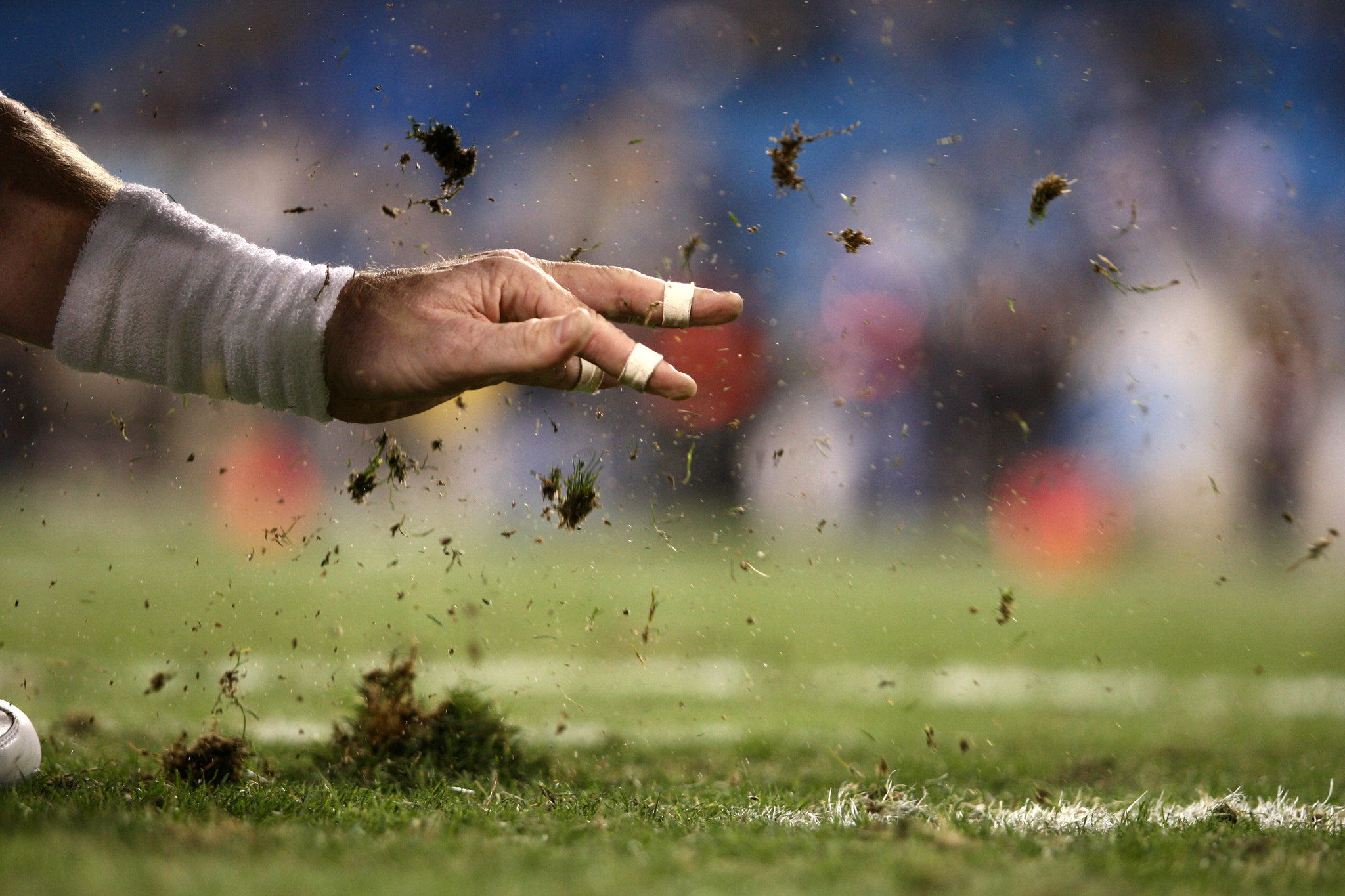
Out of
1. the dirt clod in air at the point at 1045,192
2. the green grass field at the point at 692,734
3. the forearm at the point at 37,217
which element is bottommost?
the green grass field at the point at 692,734

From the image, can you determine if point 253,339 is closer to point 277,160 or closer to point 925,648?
point 925,648

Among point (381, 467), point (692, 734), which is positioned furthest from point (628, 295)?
point (692, 734)

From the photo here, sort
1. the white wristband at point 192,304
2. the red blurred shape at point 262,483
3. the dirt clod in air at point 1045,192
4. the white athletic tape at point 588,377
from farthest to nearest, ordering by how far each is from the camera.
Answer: the red blurred shape at point 262,483 → the dirt clod in air at point 1045,192 → the white athletic tape at point 588,377 → the white wristband at point 192,304

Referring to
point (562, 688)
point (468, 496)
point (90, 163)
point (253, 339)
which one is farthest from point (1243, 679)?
point (90, 163)

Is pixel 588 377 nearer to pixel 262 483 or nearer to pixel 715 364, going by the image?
pixel 715 364

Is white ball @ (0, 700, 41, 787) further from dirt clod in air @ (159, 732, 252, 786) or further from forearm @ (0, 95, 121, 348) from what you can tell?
forearm @ (0, 95, 121, 348)

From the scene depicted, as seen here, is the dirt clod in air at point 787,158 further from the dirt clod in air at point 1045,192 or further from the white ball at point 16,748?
the white ball at point 16,748

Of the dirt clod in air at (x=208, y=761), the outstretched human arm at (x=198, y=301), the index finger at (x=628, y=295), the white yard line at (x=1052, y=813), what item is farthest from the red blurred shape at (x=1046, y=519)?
the dirt clod in air at (x=208, y=761)
